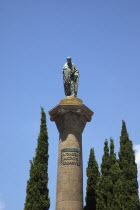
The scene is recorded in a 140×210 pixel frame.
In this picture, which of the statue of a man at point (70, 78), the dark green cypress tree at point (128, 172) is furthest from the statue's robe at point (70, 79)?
the dark green cypress tree at point (128, 172)

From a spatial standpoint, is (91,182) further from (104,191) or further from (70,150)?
(70,150)

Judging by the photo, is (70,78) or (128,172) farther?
(128,172)

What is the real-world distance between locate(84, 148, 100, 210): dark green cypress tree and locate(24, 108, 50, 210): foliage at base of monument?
152 inches

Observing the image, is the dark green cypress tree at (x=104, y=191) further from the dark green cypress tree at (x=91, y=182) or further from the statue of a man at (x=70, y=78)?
the statue of a man at (x=70, y=78)

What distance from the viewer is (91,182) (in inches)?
878

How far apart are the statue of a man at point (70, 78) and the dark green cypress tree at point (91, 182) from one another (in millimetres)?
8494

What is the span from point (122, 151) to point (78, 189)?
11.1 meters

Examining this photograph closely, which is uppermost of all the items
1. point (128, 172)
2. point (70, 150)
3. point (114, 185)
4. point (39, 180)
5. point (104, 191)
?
point (128, 172)

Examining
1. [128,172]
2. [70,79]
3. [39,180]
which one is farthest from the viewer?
[128,172]

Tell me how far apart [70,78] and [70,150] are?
3.86 meters

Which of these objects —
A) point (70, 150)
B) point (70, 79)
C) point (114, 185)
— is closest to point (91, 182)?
point (114, 185)

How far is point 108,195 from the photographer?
64.7 ft

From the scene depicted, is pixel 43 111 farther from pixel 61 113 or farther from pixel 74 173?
pixel 74 173

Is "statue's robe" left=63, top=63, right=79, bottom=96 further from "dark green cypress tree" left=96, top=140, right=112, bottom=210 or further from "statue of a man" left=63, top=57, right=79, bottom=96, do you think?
"dark green cypress tree" left=96, top=140, right=112, bottom=210
